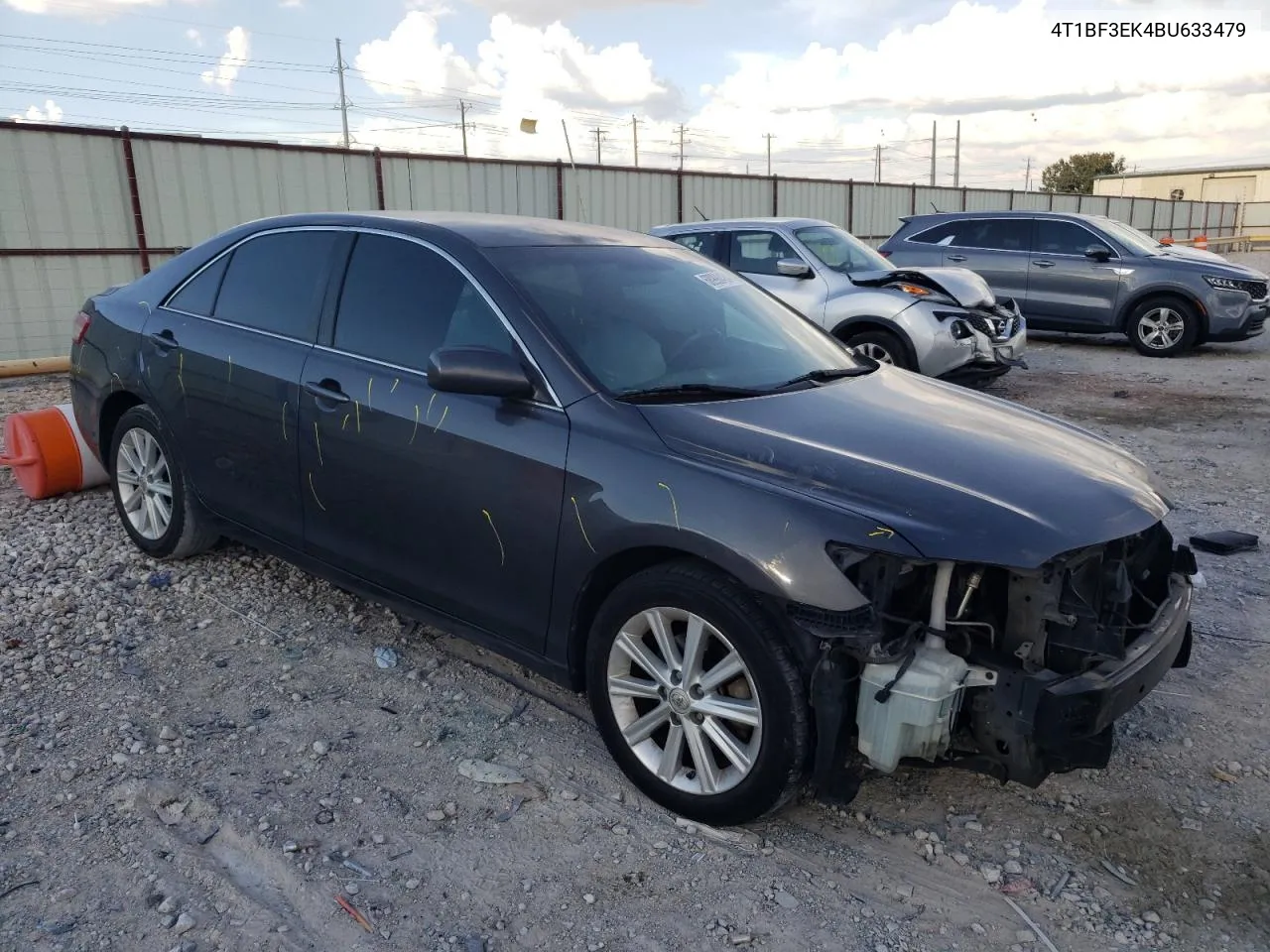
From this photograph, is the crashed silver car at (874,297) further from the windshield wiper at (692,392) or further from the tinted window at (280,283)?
the windshield wiper at (692,392)

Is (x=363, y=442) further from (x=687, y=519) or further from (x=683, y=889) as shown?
(x=683, y=889)

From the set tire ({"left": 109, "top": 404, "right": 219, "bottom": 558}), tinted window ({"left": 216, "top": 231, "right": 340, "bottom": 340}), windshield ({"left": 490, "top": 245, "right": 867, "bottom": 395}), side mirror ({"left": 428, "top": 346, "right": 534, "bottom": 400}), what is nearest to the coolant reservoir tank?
windshield ({"left": 490, "top": 245, "right": 867, "bottom": 395})

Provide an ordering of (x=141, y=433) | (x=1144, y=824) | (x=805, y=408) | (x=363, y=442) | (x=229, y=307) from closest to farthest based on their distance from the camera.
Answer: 1. (x=1144, y=824)
2. (x=805, y=408)
3. (x=363, y=442)
4. (x=229, y=307)
5. (x=141, y=433)

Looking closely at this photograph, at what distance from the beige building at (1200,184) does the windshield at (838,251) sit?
56824 mm

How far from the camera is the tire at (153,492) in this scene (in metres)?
4.53

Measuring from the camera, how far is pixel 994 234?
42.0ft

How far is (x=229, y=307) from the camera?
4.27 metres

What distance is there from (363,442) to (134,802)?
1.36 metres

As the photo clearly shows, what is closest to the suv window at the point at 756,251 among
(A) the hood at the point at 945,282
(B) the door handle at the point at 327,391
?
(A) the hood at the point at 945,282

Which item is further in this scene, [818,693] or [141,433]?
[141,433]

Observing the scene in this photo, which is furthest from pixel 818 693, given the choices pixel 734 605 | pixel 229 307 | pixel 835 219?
pixel 835 219

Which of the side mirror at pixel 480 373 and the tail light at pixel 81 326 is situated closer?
the side mirror at pixel 480 373

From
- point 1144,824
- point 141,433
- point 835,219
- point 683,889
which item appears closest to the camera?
point 683,889

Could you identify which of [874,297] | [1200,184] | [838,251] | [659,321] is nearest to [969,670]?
[659,321]
